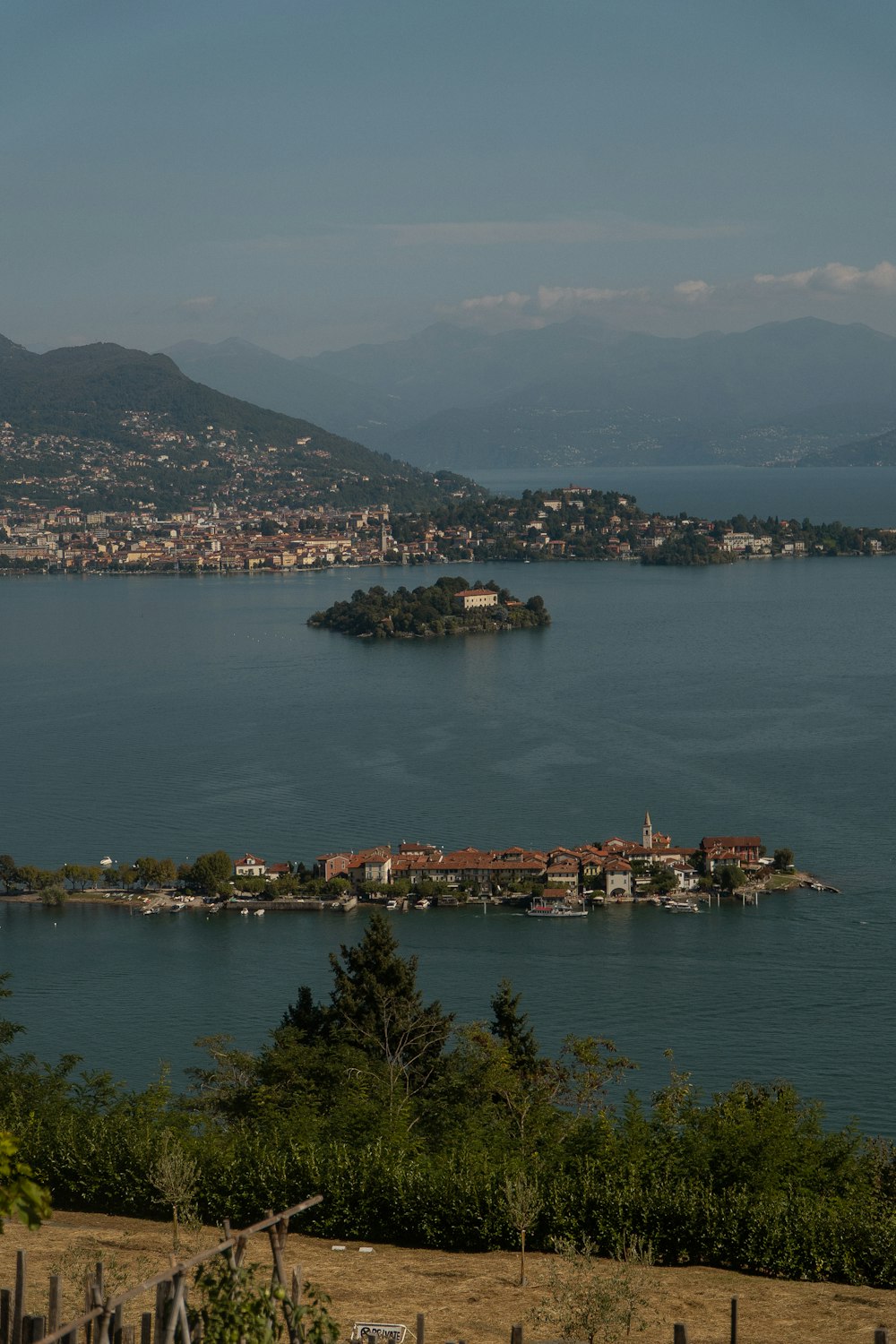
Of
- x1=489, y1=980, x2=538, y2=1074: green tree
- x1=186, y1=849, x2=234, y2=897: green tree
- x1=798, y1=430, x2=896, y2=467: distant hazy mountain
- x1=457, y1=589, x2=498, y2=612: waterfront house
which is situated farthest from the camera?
x1=798, y1=430, x2=896, y2=467: distant hazy mountain

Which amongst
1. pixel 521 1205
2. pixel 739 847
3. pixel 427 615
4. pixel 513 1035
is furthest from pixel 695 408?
pixel 521 1205

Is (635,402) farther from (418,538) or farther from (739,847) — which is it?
(739,847)

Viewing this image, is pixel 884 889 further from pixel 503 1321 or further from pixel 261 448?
pixel 261 448

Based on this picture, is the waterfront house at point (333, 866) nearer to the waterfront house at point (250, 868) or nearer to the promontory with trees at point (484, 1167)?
the waterfront house at point (250, 868)

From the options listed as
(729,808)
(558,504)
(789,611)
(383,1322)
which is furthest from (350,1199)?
(558,504)

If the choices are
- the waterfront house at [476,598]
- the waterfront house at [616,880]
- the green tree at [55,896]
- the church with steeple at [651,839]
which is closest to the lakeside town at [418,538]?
the waterfront house at [476,598]

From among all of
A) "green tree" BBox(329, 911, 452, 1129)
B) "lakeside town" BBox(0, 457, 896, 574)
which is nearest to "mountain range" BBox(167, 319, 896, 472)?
"lakeside town" BBox(0, 457, 896, 574)

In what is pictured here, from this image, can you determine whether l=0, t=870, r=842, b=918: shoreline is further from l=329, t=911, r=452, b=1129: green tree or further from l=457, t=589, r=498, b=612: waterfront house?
l=457, t=589, r=498, b=612: waterfront house
